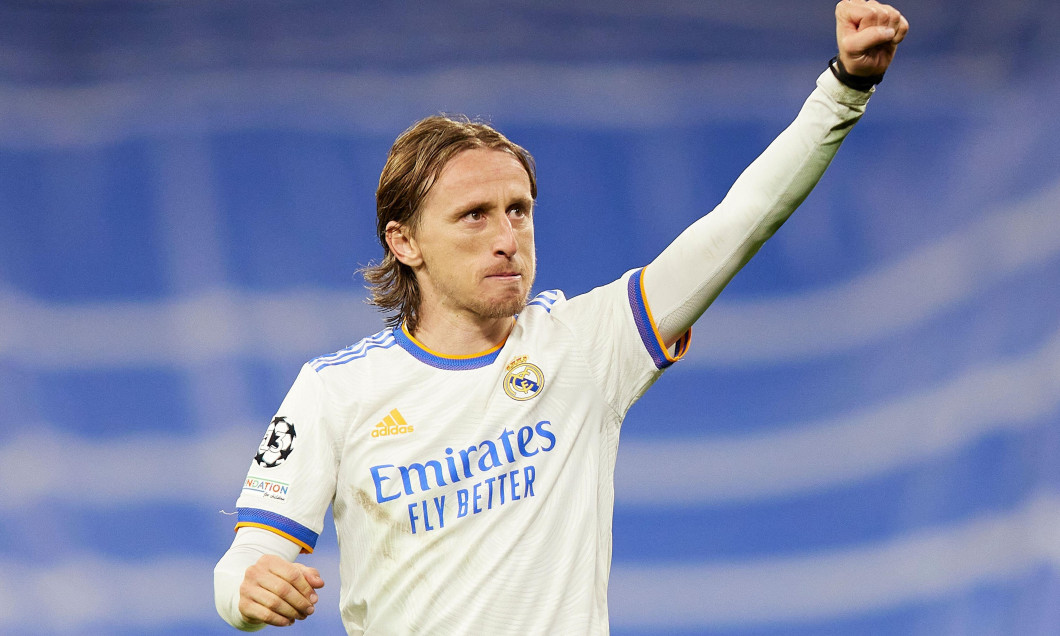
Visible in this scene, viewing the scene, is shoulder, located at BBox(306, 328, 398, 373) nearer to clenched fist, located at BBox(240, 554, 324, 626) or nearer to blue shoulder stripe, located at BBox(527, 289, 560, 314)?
blue shoulder stripe, located at BBox(527, 289, 560, 314)

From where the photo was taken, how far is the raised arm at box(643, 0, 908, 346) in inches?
73.6

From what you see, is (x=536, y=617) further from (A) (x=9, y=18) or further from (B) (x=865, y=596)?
Answer: (A) (x=9, y=18)

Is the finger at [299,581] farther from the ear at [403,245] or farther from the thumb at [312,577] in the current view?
the ear at [403,245]

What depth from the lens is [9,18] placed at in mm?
4598

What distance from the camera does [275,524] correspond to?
2076 millimetres

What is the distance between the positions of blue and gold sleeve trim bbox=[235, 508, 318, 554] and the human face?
51cm

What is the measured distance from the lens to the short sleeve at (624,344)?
2193 mm

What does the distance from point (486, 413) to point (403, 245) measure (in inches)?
18.6

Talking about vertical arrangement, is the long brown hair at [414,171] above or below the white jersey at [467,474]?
above

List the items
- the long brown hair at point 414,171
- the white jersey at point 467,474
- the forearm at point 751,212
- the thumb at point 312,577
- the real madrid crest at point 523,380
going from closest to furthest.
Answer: the thumb at point 312,577, the forearm at point 751,212, the white jersey at point 467,474, the real madrid crest at point 523,380, the long brown hair at point 414,171

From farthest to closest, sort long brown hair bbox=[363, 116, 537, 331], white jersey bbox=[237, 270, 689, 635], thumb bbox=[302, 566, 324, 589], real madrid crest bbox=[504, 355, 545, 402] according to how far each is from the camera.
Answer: long brown hair bbox=[363, 116, 537, 331]
real madrid crest bbox=[504, 355, 545, 402]
white jersey bbox=[237, 270, 689, 635]
thumb bbox=[302, 566, 324, 589]

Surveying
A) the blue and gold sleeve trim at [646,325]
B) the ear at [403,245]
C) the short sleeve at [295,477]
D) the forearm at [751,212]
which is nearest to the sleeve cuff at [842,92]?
the forearm at [751,212]

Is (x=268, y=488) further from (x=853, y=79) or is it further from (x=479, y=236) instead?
(x=853, y=79)

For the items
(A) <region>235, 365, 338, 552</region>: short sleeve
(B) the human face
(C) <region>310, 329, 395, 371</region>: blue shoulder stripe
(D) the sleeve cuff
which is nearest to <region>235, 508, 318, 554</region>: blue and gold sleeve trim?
(A) <region>235, 365, 338, 552</region>: short sleeve
